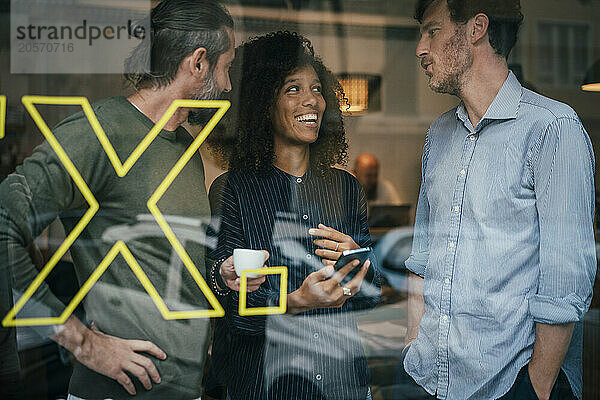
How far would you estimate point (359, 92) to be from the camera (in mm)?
2445

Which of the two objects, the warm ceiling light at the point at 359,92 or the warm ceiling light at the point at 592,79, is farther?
the warm ceiling light at the point at 592,79

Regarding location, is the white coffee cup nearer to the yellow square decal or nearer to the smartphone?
the yellow square decal

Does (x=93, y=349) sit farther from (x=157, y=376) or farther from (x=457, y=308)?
(x=457, y=308)

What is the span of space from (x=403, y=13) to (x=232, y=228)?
953 millimetres

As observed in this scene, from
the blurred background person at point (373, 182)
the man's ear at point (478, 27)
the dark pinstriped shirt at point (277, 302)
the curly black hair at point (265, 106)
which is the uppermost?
the man's ear at point (478, 27)

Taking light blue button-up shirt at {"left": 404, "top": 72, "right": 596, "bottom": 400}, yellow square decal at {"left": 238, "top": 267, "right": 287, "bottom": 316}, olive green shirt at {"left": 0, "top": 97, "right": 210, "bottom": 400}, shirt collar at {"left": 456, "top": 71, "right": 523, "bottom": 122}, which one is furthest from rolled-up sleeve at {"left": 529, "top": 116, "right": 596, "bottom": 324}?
olive green shirt at {"left": 0, "top": 97, "right": 210, "bottom": 400}

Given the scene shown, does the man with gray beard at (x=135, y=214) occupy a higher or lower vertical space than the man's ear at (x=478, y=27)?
lower

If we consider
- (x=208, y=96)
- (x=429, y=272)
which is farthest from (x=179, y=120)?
(x=429, y=272)

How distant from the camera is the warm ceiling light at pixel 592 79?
8.54ft

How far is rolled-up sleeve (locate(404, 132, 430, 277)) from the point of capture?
2.44 m

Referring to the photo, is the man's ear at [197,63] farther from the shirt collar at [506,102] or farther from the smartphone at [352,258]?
the shirt collar at [506,102]

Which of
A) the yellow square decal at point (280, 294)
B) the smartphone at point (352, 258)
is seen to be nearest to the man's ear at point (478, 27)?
the smartphone at point (352, 258)

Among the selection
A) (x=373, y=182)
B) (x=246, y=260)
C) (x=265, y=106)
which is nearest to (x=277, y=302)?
(x=246, y=260)

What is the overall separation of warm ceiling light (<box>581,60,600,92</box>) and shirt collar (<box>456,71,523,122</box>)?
16.1 inches
